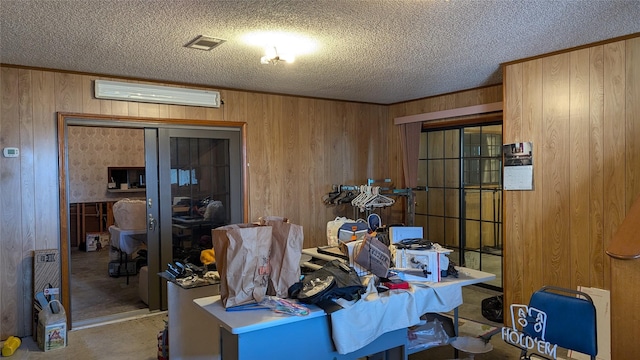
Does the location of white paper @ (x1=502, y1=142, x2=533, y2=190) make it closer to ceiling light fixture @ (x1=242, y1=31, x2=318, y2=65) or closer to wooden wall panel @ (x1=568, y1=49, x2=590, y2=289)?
wooden wall panel @ (x1=568, y1=49, x2=590, y2=289)

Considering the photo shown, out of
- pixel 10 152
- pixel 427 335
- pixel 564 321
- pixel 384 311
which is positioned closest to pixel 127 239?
pixel 10 152

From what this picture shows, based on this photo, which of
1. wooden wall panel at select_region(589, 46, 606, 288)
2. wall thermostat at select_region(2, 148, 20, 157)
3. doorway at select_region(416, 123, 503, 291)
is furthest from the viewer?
doorway at select_region(416, 123, 503, 291)

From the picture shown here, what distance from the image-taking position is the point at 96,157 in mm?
8617

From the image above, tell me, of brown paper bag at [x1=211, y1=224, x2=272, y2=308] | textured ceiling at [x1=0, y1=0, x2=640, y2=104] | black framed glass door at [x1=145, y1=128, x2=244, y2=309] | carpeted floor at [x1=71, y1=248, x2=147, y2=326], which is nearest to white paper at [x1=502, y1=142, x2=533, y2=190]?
textured ceiling at [x1=0, y1=0, x2=640, y2=104]

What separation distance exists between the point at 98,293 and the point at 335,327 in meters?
4.24

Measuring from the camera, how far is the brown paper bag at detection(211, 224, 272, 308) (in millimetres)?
2375

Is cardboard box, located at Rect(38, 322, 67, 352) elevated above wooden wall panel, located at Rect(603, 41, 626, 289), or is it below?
below

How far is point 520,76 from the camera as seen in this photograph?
405cm

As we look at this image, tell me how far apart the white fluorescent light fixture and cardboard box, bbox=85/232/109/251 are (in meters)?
4.96

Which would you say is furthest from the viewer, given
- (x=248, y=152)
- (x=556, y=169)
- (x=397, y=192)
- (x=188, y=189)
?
(x=248, y=152)

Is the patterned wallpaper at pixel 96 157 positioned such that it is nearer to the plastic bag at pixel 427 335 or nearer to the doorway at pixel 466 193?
the doorway at pixel 466 193

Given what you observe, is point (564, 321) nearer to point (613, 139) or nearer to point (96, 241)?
point (613, 139)

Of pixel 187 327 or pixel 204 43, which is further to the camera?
pixel 204 43

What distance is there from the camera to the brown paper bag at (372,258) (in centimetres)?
288
